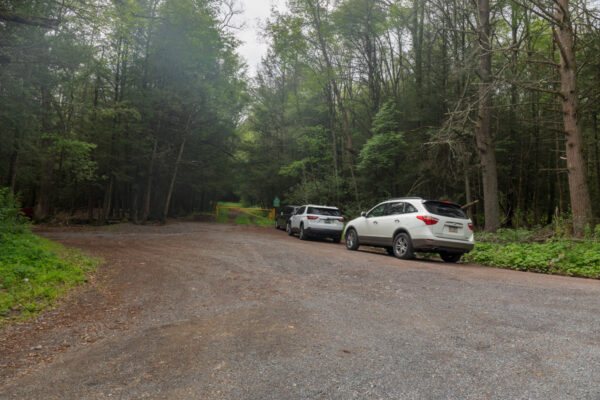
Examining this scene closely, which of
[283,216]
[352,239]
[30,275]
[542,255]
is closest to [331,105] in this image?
[283,216]

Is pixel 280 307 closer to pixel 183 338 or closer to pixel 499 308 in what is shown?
pixel 183 338

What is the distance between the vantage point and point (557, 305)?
4770mm

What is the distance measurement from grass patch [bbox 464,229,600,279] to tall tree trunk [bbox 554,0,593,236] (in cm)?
150

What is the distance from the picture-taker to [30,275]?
614cm

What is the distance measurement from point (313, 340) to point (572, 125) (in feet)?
36.7

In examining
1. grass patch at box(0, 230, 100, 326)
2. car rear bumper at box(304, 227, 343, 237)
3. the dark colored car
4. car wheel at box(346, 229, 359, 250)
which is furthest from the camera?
the dark colored car

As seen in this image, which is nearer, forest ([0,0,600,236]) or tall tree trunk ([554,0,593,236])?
tall tree trunk ([554,0,593,236])

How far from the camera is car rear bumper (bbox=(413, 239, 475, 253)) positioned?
9.24 m

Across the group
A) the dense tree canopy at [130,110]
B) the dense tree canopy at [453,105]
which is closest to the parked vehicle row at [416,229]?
the dense tree canopy at [453,105]

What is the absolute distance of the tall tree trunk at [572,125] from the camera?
32.8ft

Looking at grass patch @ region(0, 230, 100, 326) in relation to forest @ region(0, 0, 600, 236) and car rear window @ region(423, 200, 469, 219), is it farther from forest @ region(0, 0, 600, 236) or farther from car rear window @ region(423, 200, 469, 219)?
car rear window @ region(423, 200, 469, 219)

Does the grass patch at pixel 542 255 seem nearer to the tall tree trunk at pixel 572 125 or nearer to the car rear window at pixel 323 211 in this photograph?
the tall tree trunk at pixel 572 125

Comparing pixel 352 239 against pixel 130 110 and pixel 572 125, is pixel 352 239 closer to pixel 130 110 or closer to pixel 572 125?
pixel 572 125

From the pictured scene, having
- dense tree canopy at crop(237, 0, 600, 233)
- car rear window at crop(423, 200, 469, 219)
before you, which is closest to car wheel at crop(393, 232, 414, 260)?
car rear window at crop(423, 200, 469, 219)
